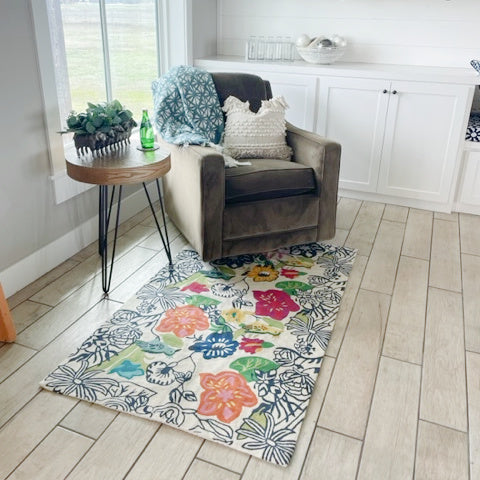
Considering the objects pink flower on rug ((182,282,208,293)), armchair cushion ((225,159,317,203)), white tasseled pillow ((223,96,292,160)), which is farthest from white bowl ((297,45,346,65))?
pink flower on rug ((182,282,208,293))

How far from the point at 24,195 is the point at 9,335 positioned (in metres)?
0.66

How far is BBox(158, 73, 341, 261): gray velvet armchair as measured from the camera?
7.64 ft

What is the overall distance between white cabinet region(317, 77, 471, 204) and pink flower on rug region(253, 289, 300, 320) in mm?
1459

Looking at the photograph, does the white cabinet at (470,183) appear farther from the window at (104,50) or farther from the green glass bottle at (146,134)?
the window at (104,50)

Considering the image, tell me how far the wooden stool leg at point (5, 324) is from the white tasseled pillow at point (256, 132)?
140 centimetres

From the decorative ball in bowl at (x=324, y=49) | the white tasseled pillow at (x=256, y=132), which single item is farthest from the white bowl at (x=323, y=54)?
the white tasseled pillow at (x=256, y=132)

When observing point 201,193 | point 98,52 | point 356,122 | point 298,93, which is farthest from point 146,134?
point 356,122

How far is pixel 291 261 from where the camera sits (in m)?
2.62

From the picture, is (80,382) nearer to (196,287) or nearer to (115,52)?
(196,287)

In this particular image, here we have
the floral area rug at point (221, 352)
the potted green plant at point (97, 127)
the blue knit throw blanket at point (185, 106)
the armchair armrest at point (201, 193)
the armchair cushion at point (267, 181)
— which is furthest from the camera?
the blue knit throw blanket at point (185, 106)

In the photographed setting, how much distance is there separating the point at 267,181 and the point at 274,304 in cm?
64

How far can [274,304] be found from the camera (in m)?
2.22

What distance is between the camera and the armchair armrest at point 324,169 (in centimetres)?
253

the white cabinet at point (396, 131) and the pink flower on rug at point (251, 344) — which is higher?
the white cabinet at point (396, 131)
